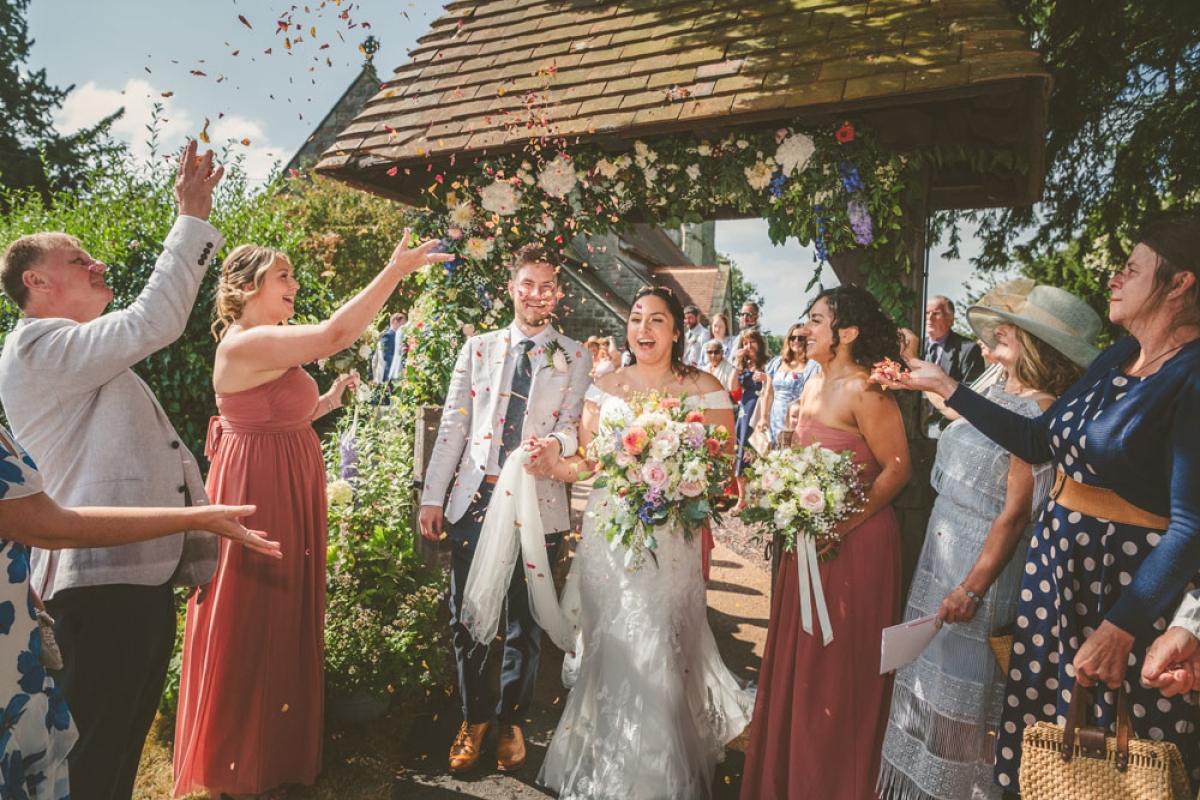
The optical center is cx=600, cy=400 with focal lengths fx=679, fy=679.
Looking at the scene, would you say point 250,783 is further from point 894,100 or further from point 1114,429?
point 894,100

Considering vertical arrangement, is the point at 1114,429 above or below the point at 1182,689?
above

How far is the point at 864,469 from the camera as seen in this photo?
3.38 metres

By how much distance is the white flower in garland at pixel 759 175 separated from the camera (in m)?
4.40

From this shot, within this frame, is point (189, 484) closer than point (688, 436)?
Yes

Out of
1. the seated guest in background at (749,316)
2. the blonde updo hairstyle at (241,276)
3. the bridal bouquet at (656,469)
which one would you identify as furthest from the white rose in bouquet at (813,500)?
the seated guest in background at (749,316)

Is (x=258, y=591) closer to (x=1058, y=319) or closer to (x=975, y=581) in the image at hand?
(x=975, y=581)

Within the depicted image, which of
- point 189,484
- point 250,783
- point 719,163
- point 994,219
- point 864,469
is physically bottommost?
point 250,783

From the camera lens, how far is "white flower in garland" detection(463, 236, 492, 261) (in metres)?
5.18

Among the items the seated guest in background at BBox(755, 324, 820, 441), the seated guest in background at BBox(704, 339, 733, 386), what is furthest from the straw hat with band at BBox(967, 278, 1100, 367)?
the seated guest in background at BBox(704, 339, 733, 386)

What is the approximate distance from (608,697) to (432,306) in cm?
328

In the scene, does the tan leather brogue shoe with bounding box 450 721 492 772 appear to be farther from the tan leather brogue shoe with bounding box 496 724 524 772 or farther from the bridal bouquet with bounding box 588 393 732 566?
the bridal bouquet with bounding box 588 393 732 566

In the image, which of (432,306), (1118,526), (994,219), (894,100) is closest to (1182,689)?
(1118,526)

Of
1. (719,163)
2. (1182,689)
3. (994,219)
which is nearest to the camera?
(1182,689)

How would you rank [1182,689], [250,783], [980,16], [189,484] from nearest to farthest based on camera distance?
[1182,689] < [189,484] < [250,783] < [980,16]
